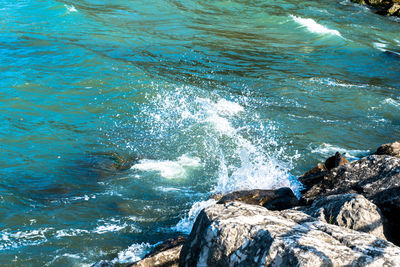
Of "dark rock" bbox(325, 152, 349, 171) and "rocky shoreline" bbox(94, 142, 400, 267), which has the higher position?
"rocky shoreline" bbox(94, 142, 400, 267)

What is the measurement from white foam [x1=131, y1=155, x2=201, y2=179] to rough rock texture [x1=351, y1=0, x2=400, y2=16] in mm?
21426

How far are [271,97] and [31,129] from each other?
7256 mm

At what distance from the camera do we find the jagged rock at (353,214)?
5023mm

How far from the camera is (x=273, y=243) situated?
3723 mm

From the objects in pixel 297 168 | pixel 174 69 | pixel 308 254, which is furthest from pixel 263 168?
pixel 174 69

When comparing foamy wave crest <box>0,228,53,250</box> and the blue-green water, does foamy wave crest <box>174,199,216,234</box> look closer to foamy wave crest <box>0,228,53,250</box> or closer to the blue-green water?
the blue-green water

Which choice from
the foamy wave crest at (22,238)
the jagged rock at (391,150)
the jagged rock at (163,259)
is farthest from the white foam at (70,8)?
the jagged rock at (163,259)

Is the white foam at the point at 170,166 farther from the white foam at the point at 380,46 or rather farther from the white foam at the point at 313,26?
the white foam at the point at 313,26

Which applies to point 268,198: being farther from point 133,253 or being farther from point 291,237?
point 291,237

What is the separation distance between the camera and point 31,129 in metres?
12.1

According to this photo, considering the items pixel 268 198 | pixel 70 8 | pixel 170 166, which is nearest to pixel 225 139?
pixel 170 166

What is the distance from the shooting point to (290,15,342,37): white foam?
74.5ft

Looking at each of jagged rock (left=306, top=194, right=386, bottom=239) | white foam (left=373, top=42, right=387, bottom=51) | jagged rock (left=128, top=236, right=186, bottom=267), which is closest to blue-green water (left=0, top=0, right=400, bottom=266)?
white foam (left=373, top=42, right=387, bottom=51)

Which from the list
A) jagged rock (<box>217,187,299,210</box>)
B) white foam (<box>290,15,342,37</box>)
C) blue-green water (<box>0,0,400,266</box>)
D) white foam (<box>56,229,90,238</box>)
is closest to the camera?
jagged rock (<box>217,187,299,210</box>)
